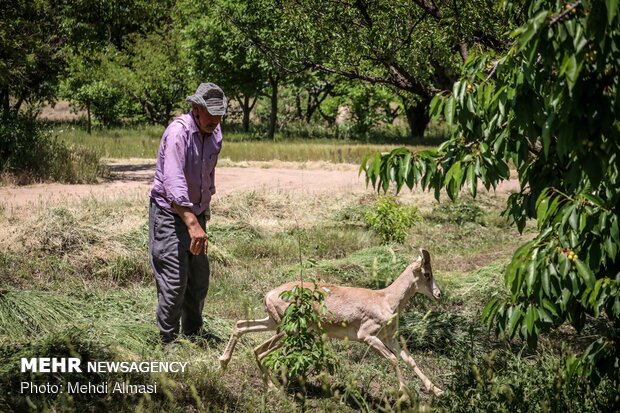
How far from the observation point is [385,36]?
9273 mm

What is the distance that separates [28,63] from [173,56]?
19208mm

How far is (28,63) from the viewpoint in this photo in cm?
1789

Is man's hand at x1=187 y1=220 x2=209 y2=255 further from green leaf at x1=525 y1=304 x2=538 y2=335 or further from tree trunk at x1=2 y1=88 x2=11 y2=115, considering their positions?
tree trunk at x1=2 y1=88 x2=11 y2=115

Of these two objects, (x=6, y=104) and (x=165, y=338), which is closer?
(x=165, y=338)

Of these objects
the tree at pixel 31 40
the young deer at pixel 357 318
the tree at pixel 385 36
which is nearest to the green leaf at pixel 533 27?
the young deer at pixel 357 318

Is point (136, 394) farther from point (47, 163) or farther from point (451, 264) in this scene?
point (47, 163)

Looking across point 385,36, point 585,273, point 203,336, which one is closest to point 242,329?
point 203,336

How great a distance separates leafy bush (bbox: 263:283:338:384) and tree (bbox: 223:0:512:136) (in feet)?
14.4

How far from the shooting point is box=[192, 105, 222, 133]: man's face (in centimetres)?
596

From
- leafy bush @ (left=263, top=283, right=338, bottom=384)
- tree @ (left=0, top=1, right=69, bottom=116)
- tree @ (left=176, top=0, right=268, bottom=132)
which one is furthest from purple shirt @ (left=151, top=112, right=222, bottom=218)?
tree @ (left=176, top=0, right=268, bottom=132)

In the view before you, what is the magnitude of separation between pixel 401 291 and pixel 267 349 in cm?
108

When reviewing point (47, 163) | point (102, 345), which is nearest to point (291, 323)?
point (102, 345)

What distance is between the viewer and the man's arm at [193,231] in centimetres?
579

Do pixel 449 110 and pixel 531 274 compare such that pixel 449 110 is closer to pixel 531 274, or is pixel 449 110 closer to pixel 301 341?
pixel 531 274
